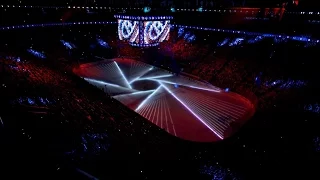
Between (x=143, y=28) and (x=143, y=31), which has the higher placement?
(x=143, y=28)

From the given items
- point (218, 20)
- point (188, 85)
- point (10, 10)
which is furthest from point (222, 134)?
point (10, 10)

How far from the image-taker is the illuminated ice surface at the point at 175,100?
35.3ft

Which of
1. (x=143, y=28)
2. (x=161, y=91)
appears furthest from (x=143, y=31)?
(x=161, y=91)

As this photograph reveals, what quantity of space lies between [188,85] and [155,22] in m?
4.24

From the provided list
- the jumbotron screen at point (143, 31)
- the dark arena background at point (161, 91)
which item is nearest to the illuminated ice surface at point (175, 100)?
the dark arena background at point (161, 91)

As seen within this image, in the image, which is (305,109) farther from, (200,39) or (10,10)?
(10,10)

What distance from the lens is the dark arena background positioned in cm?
619

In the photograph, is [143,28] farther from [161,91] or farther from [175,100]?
[175,100]

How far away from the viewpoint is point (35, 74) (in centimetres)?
1195

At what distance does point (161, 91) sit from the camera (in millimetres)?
14953

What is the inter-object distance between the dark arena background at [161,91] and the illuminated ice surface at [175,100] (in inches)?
2.8

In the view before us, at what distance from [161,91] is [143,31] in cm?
367

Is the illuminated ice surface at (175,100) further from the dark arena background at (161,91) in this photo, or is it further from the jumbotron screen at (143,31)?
the jumbotron screen at (143,31)

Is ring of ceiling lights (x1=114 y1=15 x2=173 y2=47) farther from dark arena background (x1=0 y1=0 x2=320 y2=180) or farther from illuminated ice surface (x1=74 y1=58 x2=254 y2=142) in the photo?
illuminated ice surface (x1=74 y1=58 x2=254 y2=142)
